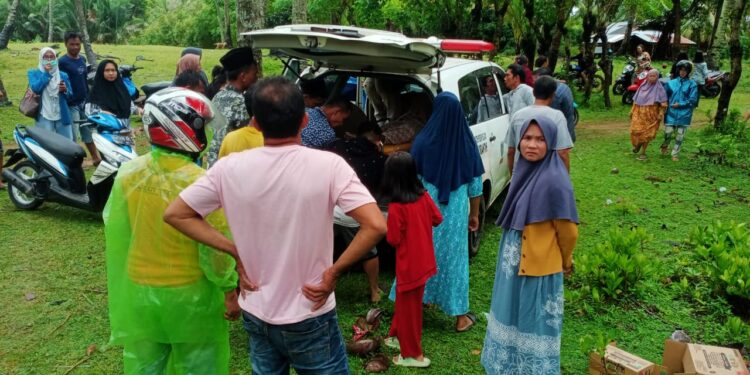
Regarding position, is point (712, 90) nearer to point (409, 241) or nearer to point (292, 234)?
point (409, 241)

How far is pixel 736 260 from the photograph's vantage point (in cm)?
432

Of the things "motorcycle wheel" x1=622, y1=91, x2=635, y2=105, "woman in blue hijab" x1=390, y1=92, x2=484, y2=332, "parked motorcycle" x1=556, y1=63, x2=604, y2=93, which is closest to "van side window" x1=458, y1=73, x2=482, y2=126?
"woman in blue hijab" x1=390, y1=92, x2=484, y2=332

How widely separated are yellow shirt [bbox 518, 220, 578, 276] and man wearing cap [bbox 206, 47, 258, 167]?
7.05ft

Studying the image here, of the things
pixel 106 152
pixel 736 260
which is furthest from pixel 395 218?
pixel 106 152

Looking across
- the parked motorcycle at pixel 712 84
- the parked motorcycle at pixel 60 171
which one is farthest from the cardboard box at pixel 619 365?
the parked motorcycle at pixel 712 84

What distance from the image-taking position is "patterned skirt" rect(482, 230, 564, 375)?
9.79 ft

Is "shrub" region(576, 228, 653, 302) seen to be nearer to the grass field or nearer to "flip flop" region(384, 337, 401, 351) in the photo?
the grass field

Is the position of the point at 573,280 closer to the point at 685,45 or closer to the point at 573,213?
the point at 573,213

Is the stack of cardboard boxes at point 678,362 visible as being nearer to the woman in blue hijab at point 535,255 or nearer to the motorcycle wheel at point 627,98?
the woman in blue hijab at point 535,255

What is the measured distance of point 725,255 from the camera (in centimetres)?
444

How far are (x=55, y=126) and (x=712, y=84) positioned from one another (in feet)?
57.2

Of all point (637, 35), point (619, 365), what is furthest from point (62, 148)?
point (637, 35)

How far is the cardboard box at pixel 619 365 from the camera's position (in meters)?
3.09

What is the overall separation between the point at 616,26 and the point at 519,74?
25960 millimetres
